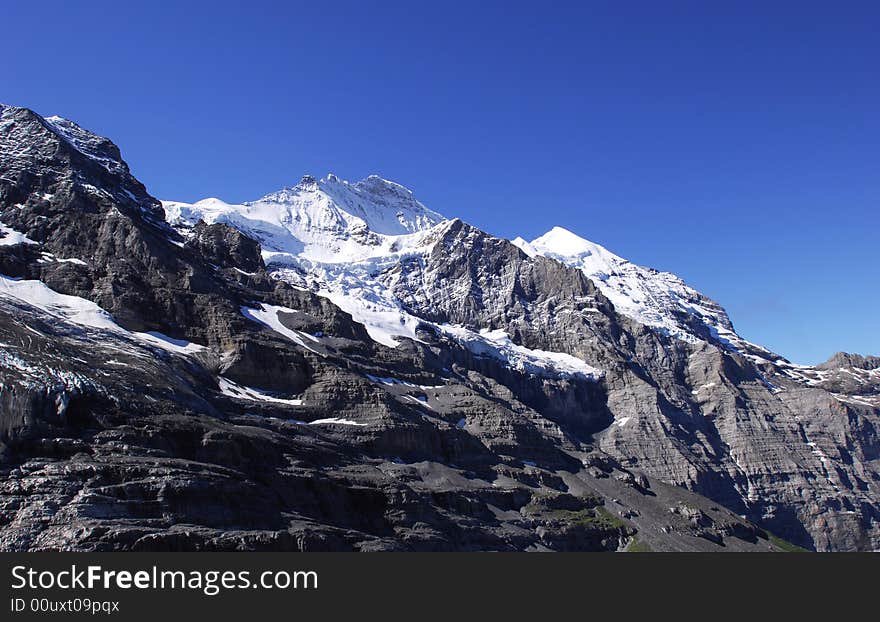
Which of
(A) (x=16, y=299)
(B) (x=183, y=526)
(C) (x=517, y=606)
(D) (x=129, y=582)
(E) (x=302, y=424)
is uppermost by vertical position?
(A) (x=16, y=299)

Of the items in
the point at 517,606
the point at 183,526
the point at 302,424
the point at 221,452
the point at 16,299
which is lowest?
the point at 517,606

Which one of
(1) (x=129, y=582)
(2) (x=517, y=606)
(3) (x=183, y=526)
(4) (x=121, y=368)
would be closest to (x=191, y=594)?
(1) (x=129, y=582)

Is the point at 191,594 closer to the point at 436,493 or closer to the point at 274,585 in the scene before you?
the point at 274,585

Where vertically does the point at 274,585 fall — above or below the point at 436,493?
below

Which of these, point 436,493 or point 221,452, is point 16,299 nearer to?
point 221,452

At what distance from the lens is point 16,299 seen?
7111 inches

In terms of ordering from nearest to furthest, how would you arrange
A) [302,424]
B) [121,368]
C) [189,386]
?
[121,368]
[189,386]
[302,424]

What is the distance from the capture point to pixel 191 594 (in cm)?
6812

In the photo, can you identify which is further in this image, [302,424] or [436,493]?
[302,424]

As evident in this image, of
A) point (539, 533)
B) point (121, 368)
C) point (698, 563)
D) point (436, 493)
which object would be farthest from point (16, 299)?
point (698, 563)

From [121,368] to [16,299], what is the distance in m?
40.7

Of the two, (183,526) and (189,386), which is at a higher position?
(189,386)

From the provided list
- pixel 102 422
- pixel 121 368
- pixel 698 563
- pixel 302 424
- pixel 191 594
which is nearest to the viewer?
pixel 191 594

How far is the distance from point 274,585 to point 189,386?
108177 mm
